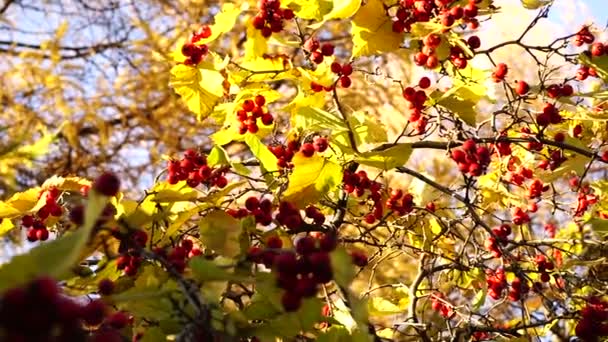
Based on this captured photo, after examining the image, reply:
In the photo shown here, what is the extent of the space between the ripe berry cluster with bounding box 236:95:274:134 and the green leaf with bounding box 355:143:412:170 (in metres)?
0.29

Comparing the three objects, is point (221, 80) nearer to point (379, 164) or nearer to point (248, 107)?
point (248, 107)

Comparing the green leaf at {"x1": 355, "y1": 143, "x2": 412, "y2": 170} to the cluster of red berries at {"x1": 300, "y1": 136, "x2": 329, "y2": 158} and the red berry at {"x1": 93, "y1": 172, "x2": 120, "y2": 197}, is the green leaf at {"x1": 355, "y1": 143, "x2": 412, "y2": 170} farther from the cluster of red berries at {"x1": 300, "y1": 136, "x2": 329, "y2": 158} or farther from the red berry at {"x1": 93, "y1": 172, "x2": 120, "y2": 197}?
the red berry at {"x1": 93, "y1": 172, "x2": 120, "y2": 197}

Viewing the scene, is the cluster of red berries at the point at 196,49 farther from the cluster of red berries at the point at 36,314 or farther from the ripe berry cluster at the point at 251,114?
the cluster of red berries at the point at 36,314

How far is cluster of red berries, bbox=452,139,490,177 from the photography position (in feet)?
5.00

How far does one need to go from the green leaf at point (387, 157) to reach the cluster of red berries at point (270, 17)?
383 mm

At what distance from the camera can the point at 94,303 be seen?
876 millimetres

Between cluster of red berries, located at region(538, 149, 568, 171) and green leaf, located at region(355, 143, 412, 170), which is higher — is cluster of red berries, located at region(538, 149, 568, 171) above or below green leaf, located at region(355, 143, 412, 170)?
above

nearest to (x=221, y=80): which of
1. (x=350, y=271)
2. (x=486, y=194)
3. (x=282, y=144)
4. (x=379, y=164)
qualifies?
(x=282, y=144)

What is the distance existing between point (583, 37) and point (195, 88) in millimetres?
→ 859

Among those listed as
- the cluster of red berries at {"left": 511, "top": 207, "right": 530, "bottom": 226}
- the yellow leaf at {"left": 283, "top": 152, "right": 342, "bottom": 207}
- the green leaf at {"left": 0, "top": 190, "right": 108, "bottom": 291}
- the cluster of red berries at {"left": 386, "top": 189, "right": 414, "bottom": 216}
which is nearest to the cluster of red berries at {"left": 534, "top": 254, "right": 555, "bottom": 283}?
the cluster of red berries at {"left": 511, "top": 207, "right": 530, "bottom": 226}

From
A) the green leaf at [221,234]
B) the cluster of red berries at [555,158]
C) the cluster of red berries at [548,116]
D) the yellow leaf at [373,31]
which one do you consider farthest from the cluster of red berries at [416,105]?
the green leaf at [221,234]

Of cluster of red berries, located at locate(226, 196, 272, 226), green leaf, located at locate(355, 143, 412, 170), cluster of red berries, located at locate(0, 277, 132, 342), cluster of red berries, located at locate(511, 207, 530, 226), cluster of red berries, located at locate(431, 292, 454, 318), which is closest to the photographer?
cluster of red berries, located at locate(0, 277, 132, 342)

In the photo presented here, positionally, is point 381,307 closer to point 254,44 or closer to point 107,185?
point 254,44

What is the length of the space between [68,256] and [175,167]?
0.94m
